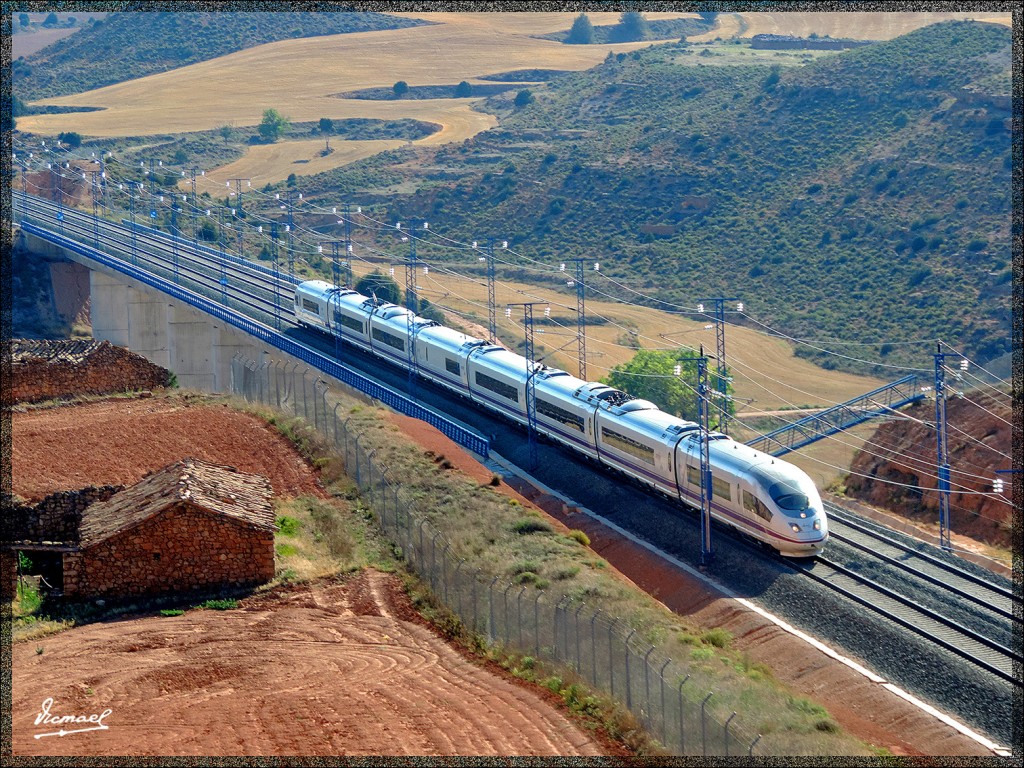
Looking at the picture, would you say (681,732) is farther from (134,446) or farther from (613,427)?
(134,446)

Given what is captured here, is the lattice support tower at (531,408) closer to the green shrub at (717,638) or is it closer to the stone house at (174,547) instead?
the green shrub at (717,638)

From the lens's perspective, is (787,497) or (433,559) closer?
(433,559)

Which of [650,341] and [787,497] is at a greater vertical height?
[787,497]

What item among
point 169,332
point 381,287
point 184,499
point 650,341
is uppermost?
point 184,499

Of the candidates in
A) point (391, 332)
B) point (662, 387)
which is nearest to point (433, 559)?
point (391, 332)

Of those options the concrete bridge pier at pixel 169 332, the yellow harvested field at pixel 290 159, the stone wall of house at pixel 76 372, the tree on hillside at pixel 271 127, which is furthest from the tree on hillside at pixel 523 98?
the stone wall of house at pixel 76 372

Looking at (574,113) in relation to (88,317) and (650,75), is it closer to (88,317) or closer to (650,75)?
(650,75)

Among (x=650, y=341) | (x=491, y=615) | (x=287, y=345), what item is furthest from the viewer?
(x=650, y=341)

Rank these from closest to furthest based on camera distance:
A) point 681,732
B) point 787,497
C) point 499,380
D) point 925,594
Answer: point 681,732, point 925,594, point 787,497, point 499,380

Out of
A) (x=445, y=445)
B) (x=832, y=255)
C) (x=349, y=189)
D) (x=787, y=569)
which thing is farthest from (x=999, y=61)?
(x=787, y=569)
